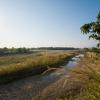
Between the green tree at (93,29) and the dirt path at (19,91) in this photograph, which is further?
the dirt path at (19,91)

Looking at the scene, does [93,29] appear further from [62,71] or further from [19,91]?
[19,91]

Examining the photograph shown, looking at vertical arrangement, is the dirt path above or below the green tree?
below

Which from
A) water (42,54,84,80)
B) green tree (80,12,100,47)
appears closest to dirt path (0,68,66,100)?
water (42,54,84,80)

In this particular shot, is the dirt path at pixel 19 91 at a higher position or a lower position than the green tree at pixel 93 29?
lower

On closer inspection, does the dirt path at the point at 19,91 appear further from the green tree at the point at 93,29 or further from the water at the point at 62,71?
the green tree at the point at 93,29

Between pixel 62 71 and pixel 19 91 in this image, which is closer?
pixel 62 71

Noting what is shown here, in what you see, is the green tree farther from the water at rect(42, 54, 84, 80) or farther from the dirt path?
the dirt path

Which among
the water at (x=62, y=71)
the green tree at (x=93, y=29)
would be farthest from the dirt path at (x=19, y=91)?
the green tree at (x=93, y=29)

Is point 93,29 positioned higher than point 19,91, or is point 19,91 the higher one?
point 93,29

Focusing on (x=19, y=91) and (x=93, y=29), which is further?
(x=19, y=91)

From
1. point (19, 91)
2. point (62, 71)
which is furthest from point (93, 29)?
point (19, 91)

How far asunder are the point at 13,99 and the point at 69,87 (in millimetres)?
4024

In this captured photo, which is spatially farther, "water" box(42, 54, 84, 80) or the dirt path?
the dirt path

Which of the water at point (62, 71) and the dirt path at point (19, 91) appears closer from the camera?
the water at point (62, 71)
